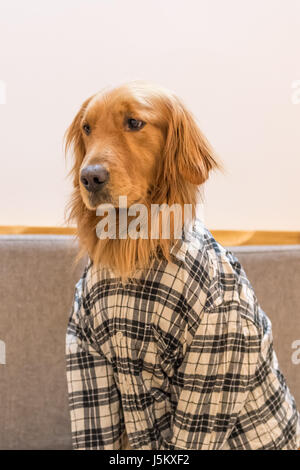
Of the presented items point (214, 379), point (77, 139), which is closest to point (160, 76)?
point (77, 139)

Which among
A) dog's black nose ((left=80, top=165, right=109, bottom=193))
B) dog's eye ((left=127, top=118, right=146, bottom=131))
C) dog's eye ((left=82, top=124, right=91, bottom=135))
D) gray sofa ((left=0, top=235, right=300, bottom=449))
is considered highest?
dog's eye ((left=127, top=118, right=146, bottom=131))

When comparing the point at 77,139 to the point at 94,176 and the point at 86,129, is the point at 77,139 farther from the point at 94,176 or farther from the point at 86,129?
the point at 94,176

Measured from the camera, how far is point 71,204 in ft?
3.43

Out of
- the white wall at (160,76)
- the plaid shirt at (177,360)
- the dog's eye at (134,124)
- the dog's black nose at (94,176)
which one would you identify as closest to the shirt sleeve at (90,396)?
the plaid shirt at (177,360)

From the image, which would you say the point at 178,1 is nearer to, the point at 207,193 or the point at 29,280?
the point at 207,193

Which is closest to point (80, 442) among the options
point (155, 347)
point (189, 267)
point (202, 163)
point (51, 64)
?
point (155, 347)

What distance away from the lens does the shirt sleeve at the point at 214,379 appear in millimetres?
933

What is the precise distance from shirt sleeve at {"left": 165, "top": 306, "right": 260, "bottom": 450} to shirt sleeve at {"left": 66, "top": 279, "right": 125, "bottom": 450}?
0.14 metres

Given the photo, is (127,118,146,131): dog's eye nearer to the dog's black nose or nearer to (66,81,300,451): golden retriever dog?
(66,81,300,451): golden retriever dog

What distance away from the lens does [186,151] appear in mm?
956

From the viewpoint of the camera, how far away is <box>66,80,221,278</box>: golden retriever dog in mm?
917

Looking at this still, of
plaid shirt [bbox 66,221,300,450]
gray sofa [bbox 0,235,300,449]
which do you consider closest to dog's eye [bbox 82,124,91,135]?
plaid shirt [bbox 66,221,300,450]

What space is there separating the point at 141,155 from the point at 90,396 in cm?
54

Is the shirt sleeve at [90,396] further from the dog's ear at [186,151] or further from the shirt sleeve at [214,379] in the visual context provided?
the dog's ear at [186,151]
